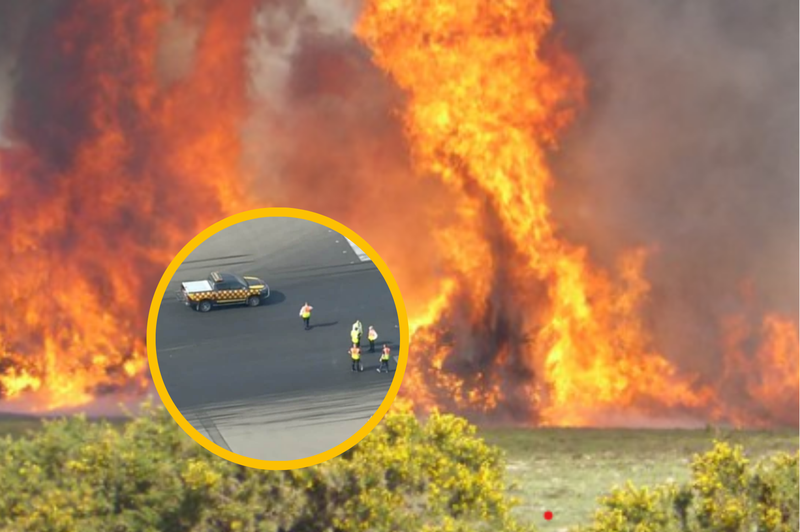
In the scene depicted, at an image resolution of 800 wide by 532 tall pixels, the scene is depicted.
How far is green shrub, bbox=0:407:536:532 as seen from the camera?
81.9 feet

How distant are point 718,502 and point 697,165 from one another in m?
19.8

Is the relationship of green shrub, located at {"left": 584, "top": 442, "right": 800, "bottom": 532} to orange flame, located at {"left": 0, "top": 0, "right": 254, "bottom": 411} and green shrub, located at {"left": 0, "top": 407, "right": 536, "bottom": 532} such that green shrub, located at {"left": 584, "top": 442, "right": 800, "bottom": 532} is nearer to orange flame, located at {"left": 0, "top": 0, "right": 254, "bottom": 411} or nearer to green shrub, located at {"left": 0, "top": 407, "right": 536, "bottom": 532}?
green shrub, located at {"left": 0, "top": 407, "right": 536, "bottom": 532}

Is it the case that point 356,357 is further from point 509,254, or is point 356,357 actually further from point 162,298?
point 509,254

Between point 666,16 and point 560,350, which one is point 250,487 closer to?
point 560,350

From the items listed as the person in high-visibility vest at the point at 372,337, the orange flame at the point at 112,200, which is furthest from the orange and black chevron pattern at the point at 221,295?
the orange flame at the point at 112,200

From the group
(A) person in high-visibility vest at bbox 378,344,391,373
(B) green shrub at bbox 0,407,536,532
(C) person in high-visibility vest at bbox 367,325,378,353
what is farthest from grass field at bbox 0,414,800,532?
(C) person in high-visibility vest at bbox 367,325,378,353

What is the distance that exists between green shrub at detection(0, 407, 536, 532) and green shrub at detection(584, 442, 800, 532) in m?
2.08

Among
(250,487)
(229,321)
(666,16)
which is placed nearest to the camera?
(229,321)

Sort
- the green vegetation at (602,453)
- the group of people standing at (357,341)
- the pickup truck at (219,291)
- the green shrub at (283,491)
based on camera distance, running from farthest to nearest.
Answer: the green vegetation at (602,453), the green shrub at (283,491), the group of people standing at (357,341), the pickup truck at (219,291)

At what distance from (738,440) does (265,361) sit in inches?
1156

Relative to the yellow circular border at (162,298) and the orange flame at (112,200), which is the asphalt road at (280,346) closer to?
the yellow circular border at (162,298)

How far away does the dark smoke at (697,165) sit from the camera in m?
42.4

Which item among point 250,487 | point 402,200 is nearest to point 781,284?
point 402,200

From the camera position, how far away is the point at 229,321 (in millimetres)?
15375
